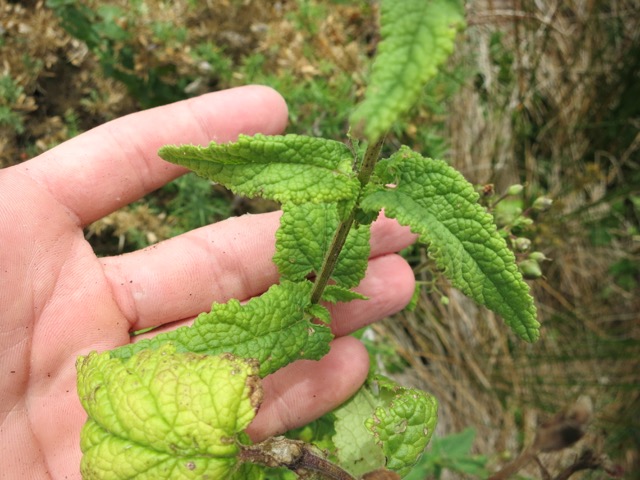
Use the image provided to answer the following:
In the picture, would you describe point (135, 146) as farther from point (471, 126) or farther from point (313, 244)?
point (471, 126)

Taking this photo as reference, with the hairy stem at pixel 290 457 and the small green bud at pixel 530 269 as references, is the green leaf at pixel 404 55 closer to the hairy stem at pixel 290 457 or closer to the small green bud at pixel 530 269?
the hairy stem at pixel 290 457

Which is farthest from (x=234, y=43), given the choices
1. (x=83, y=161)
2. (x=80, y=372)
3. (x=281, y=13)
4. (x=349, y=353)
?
(x=80, y=372)

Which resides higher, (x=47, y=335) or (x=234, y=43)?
(x=234, y=43)

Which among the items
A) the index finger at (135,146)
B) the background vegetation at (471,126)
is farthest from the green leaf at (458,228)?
the background vegetation at (471,126)

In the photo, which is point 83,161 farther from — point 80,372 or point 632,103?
point 632,103

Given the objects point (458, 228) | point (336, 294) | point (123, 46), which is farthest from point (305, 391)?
point (123, 46)
